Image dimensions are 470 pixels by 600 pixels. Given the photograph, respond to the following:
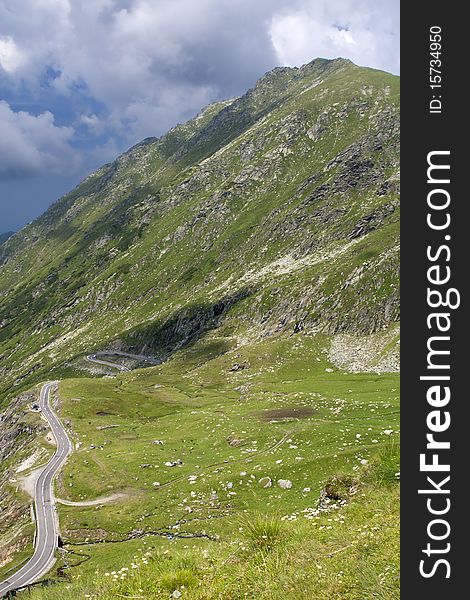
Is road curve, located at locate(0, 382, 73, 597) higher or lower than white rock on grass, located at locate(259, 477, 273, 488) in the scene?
lower

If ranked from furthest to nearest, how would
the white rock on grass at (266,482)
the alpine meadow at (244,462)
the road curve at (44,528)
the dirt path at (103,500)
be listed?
the dirt path at (103,500) < the white rock on grass at (266,482) < the road curve at (44,528) < the alpine meadow at (244,462)

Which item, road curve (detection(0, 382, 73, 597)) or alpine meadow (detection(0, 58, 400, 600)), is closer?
alpine meadow (detection(0, 58, 400, 600))

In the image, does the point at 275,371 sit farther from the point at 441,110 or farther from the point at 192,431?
the point at 441,110

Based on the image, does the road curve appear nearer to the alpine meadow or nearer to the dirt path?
the alpine meadow

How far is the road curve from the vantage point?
4162 centimetres

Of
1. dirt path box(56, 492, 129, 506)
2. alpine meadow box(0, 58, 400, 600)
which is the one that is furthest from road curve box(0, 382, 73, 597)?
dirt path box(56, 492, 129, 506)

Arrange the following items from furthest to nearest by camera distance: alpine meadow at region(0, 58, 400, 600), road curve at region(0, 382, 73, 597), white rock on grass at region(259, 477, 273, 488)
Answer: white rock on grass at region(259, 477, 273, 488)
road curve at region(0, 382, 73, 597)
alpine meadow at region(0, 58, 400, 600)

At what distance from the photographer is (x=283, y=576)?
26.5 feet

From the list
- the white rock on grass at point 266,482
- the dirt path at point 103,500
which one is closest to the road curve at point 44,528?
the dirt path at point 103,500

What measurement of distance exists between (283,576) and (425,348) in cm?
526

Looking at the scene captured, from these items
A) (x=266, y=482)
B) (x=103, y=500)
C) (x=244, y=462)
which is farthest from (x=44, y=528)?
(x=266, y=482)

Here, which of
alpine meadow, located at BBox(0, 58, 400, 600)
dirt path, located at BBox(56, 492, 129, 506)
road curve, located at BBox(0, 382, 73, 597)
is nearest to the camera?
alpine meadow, located at BBox(0, 58, 400, 600)

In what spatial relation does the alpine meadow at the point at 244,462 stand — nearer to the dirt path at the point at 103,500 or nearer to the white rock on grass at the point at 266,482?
the white rock on grass at the point at 266,482

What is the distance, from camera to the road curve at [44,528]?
41.6m
